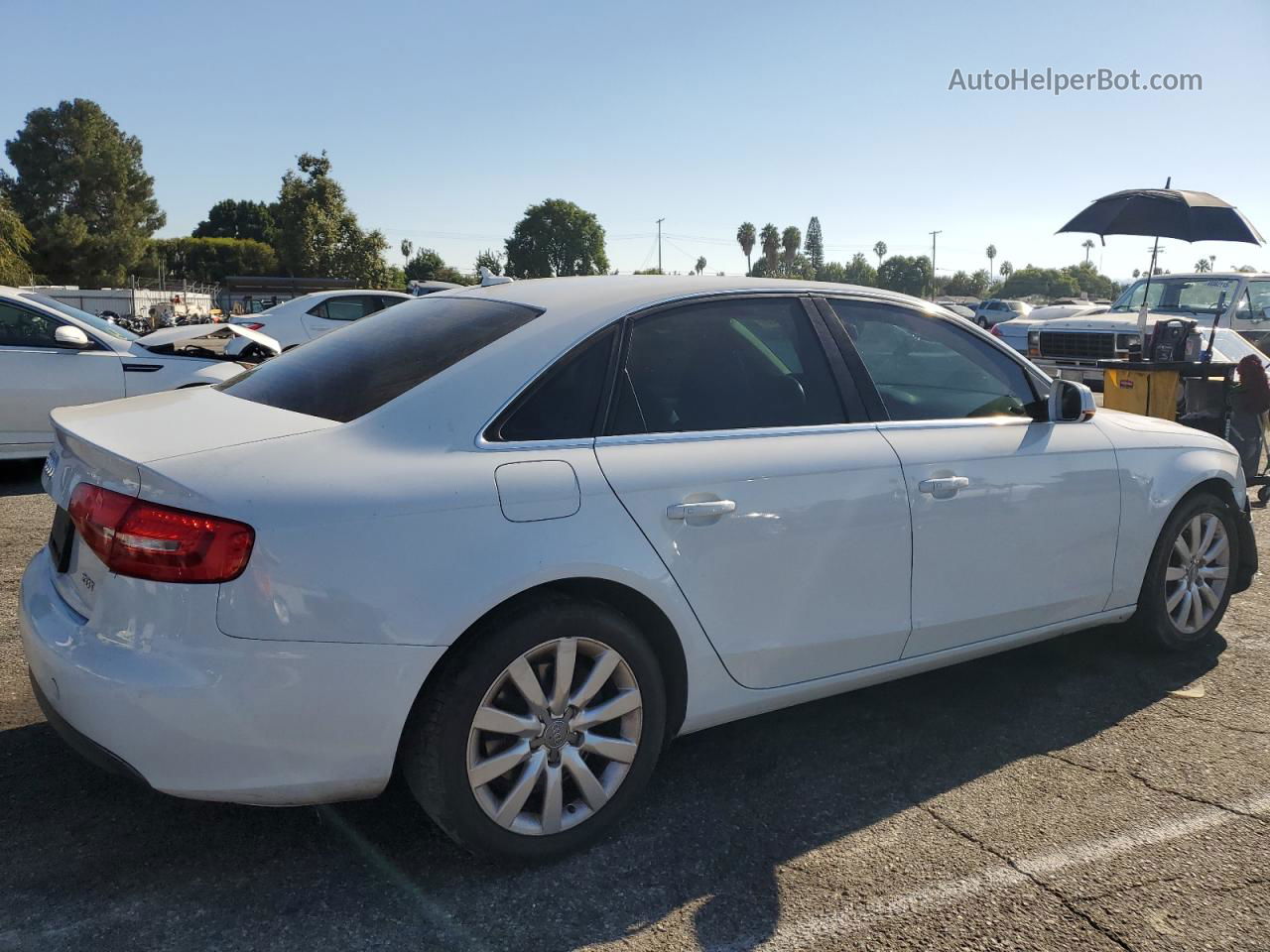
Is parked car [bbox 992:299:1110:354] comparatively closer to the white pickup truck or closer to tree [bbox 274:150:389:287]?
the white pickup truck

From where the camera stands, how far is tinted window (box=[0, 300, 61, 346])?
25.3 ft

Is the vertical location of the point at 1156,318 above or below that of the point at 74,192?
below

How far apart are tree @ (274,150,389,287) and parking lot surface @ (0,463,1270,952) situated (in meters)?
60.9

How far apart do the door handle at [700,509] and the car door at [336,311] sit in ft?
38.1

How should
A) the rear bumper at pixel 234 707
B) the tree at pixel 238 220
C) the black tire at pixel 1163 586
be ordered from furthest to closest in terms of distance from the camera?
the tree at pixel 238 220
the black tire at pixel 1163 586
the rear bumper at pixel 234 707

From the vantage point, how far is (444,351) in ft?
9.71

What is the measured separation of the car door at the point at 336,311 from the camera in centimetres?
1389

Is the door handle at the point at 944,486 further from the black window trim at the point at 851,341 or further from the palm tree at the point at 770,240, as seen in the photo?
the palm tree at the point at 770,240

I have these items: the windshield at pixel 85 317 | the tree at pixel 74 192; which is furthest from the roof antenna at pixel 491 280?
the tree at pixel 74 192

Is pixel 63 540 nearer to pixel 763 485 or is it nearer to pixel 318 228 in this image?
pixel 763 485

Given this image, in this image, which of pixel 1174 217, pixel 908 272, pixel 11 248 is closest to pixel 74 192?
pixel 11 248

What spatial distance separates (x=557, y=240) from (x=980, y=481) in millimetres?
132227

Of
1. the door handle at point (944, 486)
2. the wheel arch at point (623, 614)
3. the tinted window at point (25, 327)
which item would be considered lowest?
the wheel arch at point (623, 614)

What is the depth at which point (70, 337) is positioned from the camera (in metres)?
7.66
